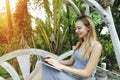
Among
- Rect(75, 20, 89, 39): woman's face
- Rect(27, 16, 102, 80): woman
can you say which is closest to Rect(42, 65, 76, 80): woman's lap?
Rect(27, 16, 102, 80): woman

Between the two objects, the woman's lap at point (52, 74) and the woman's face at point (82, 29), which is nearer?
the woman's lap at point (52, 74)

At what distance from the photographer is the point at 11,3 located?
22.2ft

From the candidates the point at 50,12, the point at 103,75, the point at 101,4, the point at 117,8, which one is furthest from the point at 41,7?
the point at 103,75

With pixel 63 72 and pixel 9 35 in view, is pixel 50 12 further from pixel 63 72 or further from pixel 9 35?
pixel 63 72

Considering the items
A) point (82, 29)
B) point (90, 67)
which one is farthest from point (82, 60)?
point (82, 29)

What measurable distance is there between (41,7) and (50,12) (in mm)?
398

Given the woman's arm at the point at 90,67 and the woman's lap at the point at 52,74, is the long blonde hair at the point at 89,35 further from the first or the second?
the woman's lap at the point at 52,74

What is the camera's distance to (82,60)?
2828 millimetres

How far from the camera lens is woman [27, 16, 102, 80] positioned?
2.70 meters

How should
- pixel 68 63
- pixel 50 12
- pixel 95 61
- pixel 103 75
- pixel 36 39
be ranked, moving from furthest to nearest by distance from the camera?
pixel 36 39
pixel 50 12
pixel 103 75
pixel 68 63
pixel 95 61

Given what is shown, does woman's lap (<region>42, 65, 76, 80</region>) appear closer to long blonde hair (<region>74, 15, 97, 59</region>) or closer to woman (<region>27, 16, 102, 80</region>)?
woman (<region>27, 16, 102, 80</region>)

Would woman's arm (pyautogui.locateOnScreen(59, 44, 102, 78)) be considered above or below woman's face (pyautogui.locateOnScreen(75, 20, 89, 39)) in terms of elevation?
below

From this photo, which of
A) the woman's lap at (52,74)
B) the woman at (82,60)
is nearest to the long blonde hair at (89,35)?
the woman at (82,60)

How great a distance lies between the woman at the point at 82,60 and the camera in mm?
2695
